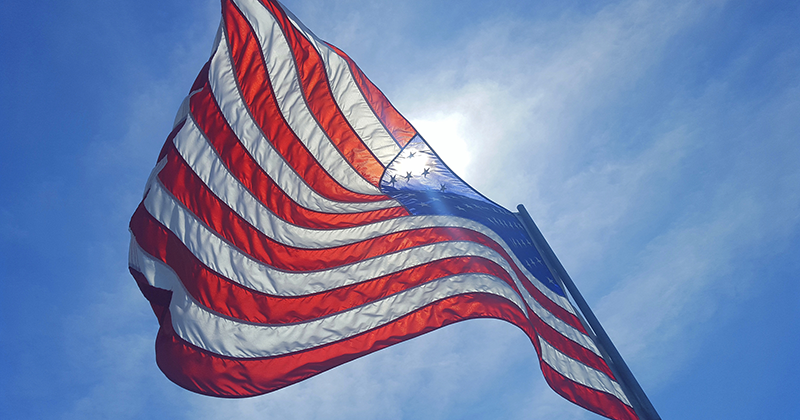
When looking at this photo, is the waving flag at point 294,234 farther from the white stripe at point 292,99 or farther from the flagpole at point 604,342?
the flagpole at point 604,342

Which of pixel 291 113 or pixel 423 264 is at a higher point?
pixel 291 113

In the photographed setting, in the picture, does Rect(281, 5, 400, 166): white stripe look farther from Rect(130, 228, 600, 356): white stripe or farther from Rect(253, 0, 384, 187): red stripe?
Rect(130, 228, 600, 356): white stripe

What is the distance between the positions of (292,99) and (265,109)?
40 centimetres

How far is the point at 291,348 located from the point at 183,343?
147 cm

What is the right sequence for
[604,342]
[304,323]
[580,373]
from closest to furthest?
1. [604,342]
2. [580,373]
3. [304,323]

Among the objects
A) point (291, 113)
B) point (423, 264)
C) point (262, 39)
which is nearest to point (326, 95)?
point (291, 113)

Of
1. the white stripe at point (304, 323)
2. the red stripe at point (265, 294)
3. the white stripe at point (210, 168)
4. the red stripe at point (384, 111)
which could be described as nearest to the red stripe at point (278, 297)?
the red stripe at point (265, 294)

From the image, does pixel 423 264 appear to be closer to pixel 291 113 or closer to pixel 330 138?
pixel 330 138

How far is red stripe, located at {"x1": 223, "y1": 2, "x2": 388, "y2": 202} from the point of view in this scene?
6.73 meters

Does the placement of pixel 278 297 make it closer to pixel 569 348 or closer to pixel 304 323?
pixel 304 323

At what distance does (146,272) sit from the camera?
7461 millimetres

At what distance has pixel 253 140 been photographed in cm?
729

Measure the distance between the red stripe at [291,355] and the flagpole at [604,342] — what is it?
1.43 meters

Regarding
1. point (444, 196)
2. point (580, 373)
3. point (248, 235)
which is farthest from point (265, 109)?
point (580, 373)
